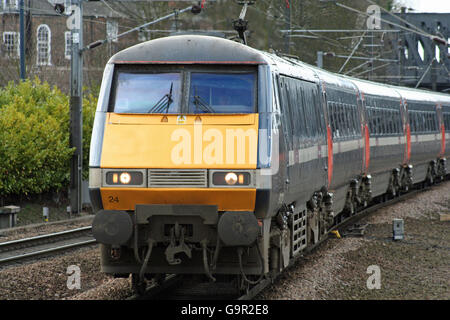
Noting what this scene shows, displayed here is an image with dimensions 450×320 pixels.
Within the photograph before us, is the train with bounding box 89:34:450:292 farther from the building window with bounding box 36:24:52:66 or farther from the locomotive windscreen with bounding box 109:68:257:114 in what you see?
the building window with bounding box 36:24:52:66

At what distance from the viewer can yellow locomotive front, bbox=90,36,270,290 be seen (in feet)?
31.3

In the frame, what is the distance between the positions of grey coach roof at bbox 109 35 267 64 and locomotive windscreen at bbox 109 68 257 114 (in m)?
0.13

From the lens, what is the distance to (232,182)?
31.3 ft

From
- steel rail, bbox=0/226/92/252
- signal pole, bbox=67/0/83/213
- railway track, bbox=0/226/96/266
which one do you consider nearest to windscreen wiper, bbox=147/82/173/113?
railway track, bbox=0/226/96/266

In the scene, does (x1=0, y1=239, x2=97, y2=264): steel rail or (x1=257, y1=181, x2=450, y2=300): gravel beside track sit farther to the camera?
(x1=0, y1=239, x2=97, y2=264): steel rail

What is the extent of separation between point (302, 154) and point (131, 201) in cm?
328

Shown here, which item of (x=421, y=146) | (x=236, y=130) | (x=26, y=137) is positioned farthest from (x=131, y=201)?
(x=421, y=146)

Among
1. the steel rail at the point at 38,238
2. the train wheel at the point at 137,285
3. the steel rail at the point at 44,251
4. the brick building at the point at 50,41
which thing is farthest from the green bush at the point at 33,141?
the train wheel at the point at 137,285

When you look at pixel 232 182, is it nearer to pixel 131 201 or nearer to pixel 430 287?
pixel 131 201

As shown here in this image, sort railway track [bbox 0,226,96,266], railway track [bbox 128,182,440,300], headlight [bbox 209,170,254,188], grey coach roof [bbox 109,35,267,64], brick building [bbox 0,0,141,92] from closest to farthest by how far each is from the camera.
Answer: headlight [bbox 209,170,254,188] < grey coach roof [bbox 109,35,267,64] < railway track [bbox 128,182,440,300] < railway track [bbox 0,226,96,266] < brick building [bbox 0,0,141,92]

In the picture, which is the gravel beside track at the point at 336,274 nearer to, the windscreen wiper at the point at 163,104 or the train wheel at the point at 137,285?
the train wheel at the point at 137,285

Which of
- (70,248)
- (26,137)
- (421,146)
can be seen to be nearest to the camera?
(70,248)

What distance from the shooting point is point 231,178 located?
955 centimetres
